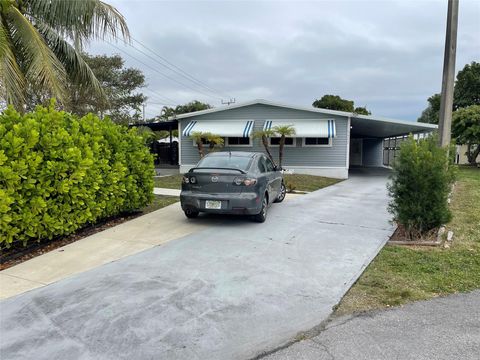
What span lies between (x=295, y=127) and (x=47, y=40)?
11369 mm

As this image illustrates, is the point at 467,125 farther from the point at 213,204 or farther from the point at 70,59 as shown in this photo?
the point at 70,59

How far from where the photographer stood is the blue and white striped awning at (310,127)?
17.3 m

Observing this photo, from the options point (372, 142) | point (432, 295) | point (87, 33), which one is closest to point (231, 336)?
point (432, 295)

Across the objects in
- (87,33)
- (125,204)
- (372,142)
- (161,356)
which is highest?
(87,33)

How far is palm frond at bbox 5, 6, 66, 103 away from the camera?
848 cm

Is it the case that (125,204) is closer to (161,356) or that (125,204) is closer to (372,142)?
(161,356)

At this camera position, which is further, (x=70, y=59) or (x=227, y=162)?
(x=70, y=59)

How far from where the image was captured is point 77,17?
31.6 ft

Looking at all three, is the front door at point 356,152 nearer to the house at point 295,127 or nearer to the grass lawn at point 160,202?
the house at point 295,127

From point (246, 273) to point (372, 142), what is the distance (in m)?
29.8

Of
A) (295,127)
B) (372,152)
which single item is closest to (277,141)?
(295,127)

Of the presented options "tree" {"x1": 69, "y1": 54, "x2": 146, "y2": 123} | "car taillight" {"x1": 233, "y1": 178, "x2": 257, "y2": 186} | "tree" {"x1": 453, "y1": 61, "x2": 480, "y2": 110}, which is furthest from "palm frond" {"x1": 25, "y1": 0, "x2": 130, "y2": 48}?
"tree" {"x1": 453, "y1": 61, "x2": 480, "y2": 110}

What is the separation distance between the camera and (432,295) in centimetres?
405

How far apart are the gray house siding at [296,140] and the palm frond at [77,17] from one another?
31.4 ft
